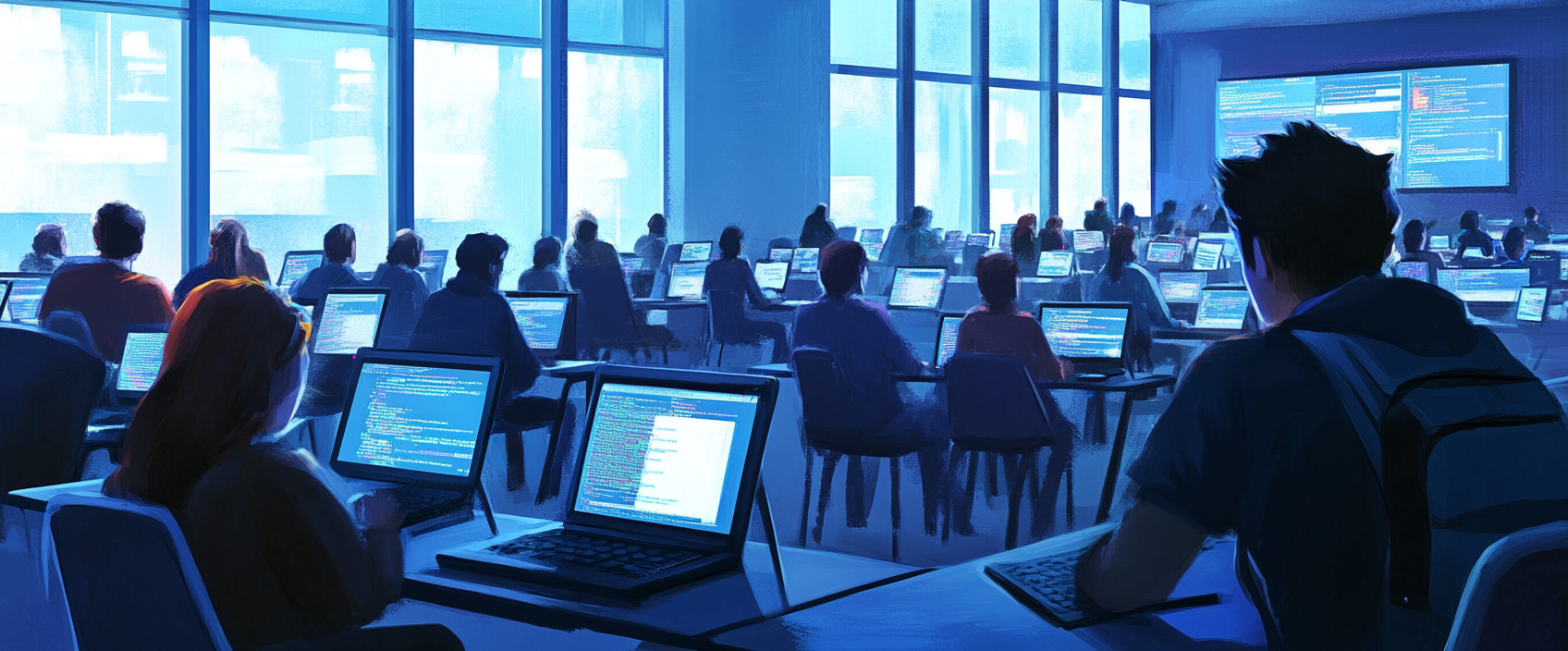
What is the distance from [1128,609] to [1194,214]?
14.4 m

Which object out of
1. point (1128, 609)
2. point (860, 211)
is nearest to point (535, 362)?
point (1128, 609)

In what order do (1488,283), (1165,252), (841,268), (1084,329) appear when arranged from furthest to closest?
1. (1165,252)
2. (1488,283)
3. (1084,329)
4. (841,268)

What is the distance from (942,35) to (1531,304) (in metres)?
10.0

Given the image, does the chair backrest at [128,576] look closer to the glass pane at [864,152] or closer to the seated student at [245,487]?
the seated student at [245,487]

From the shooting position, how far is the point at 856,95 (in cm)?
1492

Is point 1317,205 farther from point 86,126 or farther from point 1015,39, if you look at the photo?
point 1015,39

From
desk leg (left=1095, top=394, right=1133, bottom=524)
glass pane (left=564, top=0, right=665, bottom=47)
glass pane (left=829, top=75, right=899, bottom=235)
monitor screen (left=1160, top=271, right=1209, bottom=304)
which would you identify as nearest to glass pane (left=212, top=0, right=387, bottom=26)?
glass pane (left=564, top=0, right=665, bottom=47)

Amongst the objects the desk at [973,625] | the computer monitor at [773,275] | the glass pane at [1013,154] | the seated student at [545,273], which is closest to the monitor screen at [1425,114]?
the glass pane at [1013,154]

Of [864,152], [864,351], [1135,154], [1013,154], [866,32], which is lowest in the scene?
[864,351]

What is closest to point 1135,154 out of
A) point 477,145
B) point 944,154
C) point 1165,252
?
point 944,154

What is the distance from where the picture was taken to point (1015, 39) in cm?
1669

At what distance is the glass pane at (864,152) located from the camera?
1472 centimetres

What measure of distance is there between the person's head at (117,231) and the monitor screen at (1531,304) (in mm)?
6706

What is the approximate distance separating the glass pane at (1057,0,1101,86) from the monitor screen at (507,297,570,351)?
12741 millimetres
